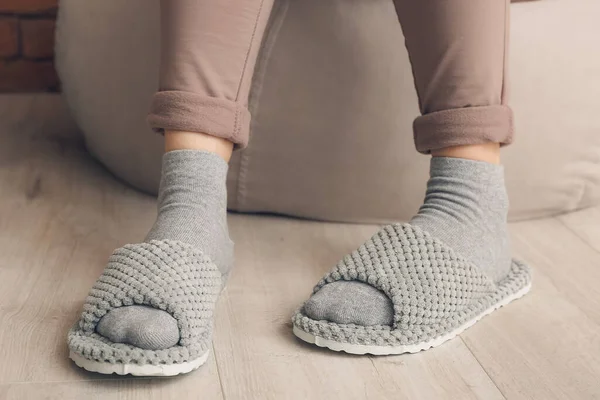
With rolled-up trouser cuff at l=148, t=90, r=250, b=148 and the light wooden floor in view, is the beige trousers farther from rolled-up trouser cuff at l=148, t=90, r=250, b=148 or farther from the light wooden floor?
the light wooden floor

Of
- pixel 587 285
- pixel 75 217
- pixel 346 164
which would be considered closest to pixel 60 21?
pixel 75 217

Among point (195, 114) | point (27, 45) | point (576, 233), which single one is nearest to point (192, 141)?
point (195, 114)

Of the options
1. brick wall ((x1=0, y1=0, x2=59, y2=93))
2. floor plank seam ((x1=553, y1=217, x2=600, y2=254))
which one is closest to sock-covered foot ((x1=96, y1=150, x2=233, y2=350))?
floor plank seam ((x1=553, y1=217, x2=600, y2=254))

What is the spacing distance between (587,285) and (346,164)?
1.03 ft

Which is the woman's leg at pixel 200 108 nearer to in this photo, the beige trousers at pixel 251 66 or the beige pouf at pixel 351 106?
the beige trousers at pixel 251 66

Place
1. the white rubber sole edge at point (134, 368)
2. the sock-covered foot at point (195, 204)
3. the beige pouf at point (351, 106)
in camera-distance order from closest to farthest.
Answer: the white rubber sole edge at point (134, 368)
the sock-covered foot at point (195, 204)
the beige pouf at point (351, 106)

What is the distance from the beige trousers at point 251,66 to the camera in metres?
0.77

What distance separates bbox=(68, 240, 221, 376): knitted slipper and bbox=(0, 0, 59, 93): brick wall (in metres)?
0.98

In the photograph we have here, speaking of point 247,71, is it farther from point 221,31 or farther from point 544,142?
point 544,142

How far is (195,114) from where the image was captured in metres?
0.77

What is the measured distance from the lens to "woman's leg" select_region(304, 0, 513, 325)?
30.6 inches

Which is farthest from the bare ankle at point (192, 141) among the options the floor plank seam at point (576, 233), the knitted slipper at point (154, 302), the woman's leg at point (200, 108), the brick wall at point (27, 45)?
the brick wall at point (27, 45)

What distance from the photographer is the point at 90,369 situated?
0.67 m

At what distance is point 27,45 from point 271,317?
1020mm
